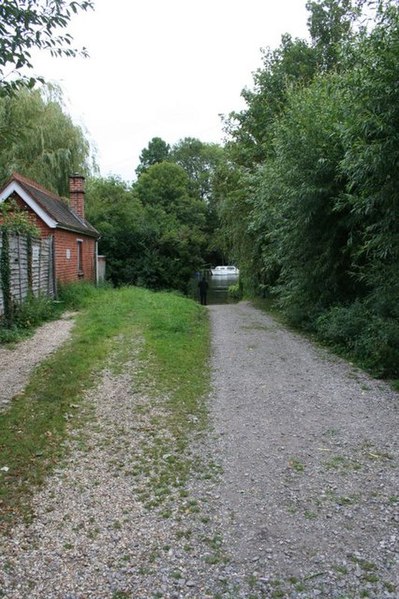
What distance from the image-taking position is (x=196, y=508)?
343cm

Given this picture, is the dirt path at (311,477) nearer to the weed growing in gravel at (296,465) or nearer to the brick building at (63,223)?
the weed growing in gravel at (296,465)

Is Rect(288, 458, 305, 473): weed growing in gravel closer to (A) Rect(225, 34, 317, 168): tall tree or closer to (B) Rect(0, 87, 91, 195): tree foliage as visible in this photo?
(A) Rect(225, 34, 317, 168): tall tree

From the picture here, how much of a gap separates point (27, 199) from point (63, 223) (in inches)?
52.5

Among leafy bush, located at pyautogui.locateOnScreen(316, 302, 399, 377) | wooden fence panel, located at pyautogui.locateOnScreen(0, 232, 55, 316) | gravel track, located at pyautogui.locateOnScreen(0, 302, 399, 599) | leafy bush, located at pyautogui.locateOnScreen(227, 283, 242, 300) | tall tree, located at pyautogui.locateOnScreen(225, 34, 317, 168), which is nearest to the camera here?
gravel track, located at pyautogui.locateOnScreen(0, 302, 399, 599)

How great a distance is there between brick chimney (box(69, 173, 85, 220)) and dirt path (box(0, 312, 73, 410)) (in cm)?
991

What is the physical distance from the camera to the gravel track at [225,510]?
105 inches

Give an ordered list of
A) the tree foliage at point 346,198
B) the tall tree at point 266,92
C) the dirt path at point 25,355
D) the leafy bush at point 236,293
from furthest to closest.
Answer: the leafy bush at point 236,293
the tall tree at point 266,92
the dirt path at point 25,355
the tree foliage at point 346,198

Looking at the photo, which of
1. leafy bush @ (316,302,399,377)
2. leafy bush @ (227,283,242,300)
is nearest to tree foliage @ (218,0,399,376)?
leafy bush @ (316,302,399,377)

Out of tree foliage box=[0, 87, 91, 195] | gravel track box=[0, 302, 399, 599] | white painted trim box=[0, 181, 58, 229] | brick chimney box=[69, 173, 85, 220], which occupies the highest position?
tree foliage box=[0, 87, 91, 195]

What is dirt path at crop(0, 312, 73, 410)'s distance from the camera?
20.7 ft

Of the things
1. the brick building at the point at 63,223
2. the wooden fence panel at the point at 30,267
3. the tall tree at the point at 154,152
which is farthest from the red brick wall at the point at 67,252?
the tall tree at the point at 154,152

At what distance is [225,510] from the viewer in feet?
11.2

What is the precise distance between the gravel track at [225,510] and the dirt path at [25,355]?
3.94 ft

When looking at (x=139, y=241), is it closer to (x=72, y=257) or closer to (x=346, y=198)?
(x=72, y=257)
